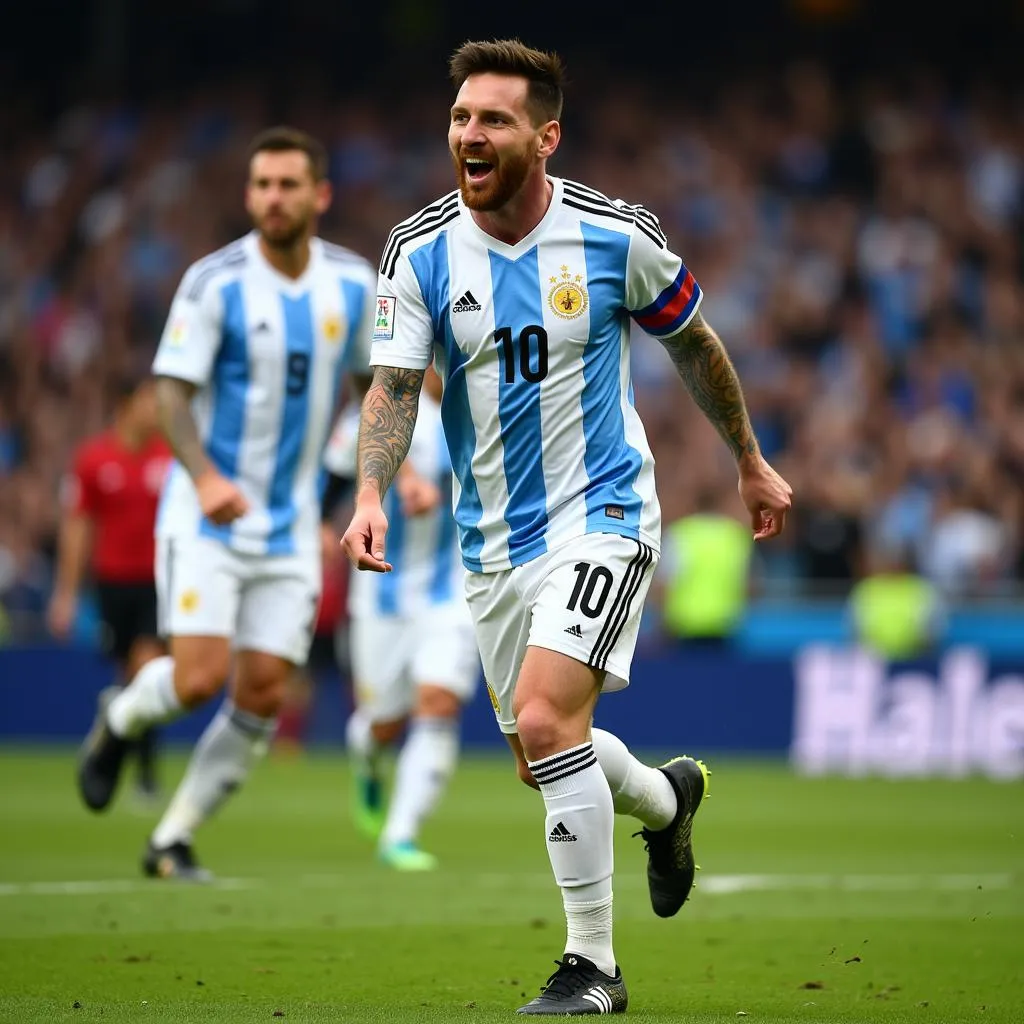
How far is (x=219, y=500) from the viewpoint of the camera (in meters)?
8.09

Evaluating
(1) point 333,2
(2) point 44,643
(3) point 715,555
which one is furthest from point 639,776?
(1) point 333,2

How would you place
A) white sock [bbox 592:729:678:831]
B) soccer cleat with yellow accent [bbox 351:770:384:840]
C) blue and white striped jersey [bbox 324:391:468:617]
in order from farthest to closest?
soccer cleat with yellow accent [bbox 351:770:384:840]
blue and white striped jersey [bbox 324:391:468:617]
white sock [bbox 592:729:678:831]

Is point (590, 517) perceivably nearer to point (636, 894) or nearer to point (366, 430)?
point (366, 430)

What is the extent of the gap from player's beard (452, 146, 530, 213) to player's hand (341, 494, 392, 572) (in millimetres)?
905

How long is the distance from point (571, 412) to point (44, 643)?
14327 millimetres

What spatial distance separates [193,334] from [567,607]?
3.39 metres

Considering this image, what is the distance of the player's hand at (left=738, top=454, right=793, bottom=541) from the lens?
5965 millimetres

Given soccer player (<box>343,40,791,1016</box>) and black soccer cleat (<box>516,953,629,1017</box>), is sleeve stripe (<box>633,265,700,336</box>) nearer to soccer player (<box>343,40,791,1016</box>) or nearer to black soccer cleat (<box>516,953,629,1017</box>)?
soccer player (<box>343,40,791,1016</box>)

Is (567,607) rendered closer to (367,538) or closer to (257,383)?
(367,538)

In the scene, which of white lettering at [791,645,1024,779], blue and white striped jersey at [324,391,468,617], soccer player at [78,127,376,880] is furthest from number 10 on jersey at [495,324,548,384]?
white lettering at [791,645,1024,779]

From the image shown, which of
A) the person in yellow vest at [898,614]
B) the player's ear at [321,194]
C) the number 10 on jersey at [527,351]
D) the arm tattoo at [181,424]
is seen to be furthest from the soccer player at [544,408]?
the person in yellow vest at [898,614]

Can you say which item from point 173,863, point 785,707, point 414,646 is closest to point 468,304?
point 173,863

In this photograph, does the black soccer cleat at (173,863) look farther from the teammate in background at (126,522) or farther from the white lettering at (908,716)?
the white lettering at (908,716)

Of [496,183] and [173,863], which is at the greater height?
[496,183]
